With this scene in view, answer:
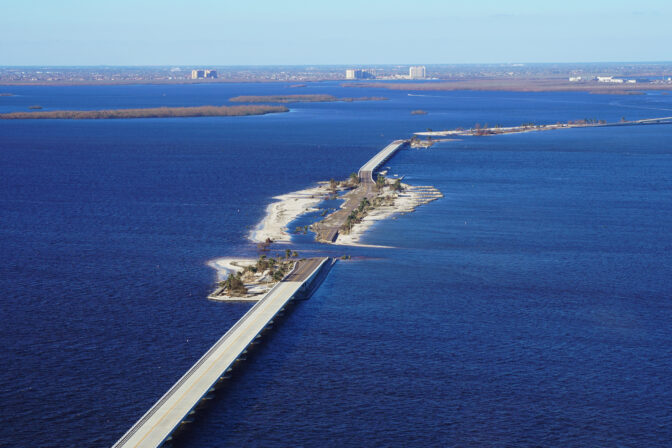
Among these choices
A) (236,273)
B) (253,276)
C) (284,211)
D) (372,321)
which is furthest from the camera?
(284,211)

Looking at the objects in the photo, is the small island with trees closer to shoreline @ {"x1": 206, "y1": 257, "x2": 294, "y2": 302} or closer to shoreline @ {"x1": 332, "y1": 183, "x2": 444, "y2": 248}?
shoreline @ {"x1": 206, "y1": 257, "x2": 294, "y2": 302}

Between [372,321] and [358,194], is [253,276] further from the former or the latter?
[358,194]

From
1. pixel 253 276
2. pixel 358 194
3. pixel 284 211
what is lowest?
pixel 253 276

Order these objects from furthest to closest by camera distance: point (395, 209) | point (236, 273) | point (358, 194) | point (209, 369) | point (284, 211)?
point (358, 194), point (395, 209), point (284, 211), point (236, 273), point (209, 369)

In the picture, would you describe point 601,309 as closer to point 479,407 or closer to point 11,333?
point 479,407

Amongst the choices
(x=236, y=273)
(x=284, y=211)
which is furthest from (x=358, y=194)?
(x=236, y=273)

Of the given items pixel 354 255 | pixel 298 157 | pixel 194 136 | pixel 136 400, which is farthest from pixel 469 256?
pixel 194 136

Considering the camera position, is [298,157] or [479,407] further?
[298,157]

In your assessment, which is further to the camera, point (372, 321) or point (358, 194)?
point (358, 194)
